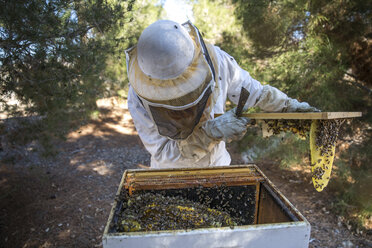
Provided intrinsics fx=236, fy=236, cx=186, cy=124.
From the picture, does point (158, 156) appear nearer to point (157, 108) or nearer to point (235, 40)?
point (157, 108)

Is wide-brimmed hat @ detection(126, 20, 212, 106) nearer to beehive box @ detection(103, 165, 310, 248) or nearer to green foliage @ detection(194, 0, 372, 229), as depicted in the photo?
beehive box @ detection(103, 165, 310, 248)

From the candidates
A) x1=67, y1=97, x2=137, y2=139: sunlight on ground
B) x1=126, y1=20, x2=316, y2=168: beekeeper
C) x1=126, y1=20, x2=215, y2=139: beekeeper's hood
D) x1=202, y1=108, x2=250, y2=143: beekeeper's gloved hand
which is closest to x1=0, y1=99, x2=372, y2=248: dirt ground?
x1=67, y1=97, x2=137, y2=139: sunlight on ground

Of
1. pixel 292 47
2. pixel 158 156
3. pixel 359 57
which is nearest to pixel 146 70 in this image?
pixel 158 156

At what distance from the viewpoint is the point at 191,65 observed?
1498 millimetres

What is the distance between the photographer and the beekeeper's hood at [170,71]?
4.58 ft

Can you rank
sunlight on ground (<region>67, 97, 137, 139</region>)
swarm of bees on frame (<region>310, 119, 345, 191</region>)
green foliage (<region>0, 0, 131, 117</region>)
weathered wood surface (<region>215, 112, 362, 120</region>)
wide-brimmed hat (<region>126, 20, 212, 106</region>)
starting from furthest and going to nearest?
sunlight on ground (<region>67, 97, 137, 139</region>), green foliage (<region>0, 0, 131, 117</region>), swarm of bees on frame (<region>310, 119, 345, 191</region>), wide-brimmed hat (<region>126, 20, 212, 106</region>), weathered wood surface (<region>215, 112, 362, 120</region>)

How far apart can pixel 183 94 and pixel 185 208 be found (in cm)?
69

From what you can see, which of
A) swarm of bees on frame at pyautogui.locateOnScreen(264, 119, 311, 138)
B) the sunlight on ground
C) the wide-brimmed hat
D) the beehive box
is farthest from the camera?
the sunlight on ground

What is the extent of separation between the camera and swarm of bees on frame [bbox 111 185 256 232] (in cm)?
128

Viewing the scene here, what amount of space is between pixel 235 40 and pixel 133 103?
2.93m

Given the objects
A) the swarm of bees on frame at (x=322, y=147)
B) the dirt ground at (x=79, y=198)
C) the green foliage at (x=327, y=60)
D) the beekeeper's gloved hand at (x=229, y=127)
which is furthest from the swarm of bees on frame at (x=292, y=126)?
the dirt ground at (x=79, y=198)

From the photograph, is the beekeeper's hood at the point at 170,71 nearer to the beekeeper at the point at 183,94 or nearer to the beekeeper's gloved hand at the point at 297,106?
the beekeeper at the point at 183,94

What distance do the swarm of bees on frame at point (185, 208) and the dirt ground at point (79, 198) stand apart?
1.70m

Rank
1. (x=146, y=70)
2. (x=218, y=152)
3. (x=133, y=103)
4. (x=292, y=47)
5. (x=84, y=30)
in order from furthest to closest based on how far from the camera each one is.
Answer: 1. (x=292, y=47)
2. (x=84, y=30)
3. (x=218, y=152)
4. (x=133, y=103)
5. (x=146, y=70)
